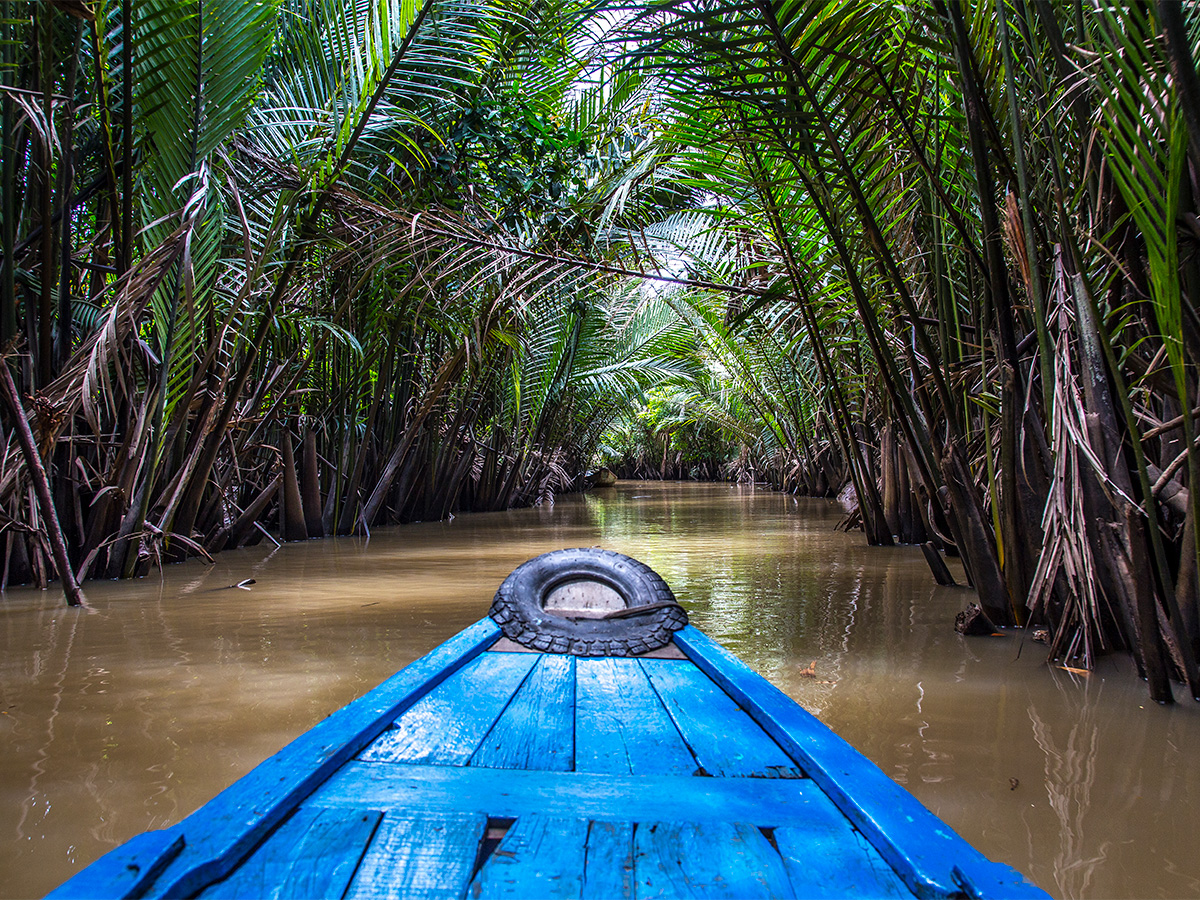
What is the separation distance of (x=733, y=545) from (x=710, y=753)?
4.92 m

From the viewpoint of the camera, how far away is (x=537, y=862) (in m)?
1.00

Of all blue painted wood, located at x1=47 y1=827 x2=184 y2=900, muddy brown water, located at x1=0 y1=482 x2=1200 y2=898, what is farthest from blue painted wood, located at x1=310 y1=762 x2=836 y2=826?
muddy brown water, located at x1=0 y1=482 x2=1200 y2=898

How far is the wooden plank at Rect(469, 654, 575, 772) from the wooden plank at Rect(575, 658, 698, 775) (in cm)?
2

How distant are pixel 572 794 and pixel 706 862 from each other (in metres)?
0.27

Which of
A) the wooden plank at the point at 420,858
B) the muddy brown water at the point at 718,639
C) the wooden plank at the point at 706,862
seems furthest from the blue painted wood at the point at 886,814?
the wooden plank at the point at 420,858

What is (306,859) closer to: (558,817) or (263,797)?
(263,797)

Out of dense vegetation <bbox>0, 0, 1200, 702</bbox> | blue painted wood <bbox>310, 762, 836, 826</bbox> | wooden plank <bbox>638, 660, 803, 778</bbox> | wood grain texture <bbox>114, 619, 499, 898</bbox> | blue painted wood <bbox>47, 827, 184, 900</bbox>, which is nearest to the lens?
blue painted wood <bbox>47, 827, 184, 900</bbox>

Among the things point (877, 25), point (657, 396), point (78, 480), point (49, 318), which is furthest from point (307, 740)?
point (657, 396)

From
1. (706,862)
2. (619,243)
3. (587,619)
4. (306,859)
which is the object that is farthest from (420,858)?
(619,243)

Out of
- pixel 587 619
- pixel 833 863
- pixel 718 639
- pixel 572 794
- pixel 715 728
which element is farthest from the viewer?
pixel 718 639

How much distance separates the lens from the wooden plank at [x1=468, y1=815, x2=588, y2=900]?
94 centimetres

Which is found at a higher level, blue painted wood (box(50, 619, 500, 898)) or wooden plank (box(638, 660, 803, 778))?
blue painted wood (box(50, 619, 500, 898))

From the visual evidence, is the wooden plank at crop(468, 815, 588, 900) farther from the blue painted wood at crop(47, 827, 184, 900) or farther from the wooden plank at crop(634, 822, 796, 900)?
the blue painted wood at crop(47, 827, 184, 900)

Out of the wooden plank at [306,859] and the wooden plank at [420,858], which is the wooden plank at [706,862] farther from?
the wooden plank at [306,859]
